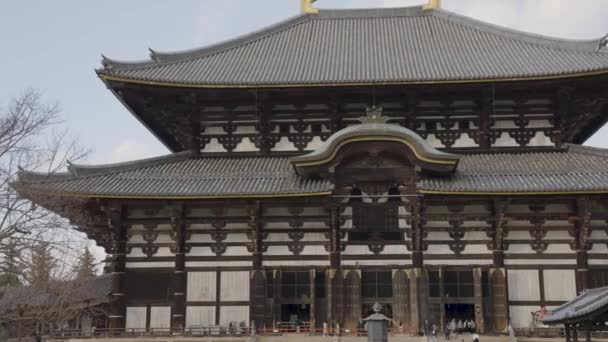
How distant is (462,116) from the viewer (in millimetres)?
31750

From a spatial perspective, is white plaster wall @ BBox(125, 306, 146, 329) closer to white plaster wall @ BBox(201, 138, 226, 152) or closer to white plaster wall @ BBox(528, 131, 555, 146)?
white plaster wall @ BBox(201, 138, 226, 152)

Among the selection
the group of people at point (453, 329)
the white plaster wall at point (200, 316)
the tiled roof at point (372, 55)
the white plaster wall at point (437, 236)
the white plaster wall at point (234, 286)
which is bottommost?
the group of people at point (453, 329)

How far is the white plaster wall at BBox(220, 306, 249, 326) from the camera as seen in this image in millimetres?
29156

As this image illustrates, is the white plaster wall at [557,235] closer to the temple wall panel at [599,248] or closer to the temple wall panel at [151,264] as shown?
the temple wall panel at [599,248]

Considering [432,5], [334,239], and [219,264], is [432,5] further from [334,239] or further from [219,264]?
[219,264]

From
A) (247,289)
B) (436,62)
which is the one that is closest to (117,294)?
(247,289)

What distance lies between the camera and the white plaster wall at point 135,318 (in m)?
29.3

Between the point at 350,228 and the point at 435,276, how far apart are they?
12.3 feet

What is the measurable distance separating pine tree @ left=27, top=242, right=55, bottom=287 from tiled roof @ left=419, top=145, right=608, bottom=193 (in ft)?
43.7

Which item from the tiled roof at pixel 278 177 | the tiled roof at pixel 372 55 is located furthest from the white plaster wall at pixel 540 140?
the tiled roof at pixel 372 55

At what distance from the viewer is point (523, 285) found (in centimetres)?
2883

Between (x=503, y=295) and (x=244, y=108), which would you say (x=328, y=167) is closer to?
(x=244, y=108)

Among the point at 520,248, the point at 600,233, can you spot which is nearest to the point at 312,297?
the point at 520,248

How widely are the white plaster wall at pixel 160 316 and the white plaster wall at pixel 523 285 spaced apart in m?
13.4
